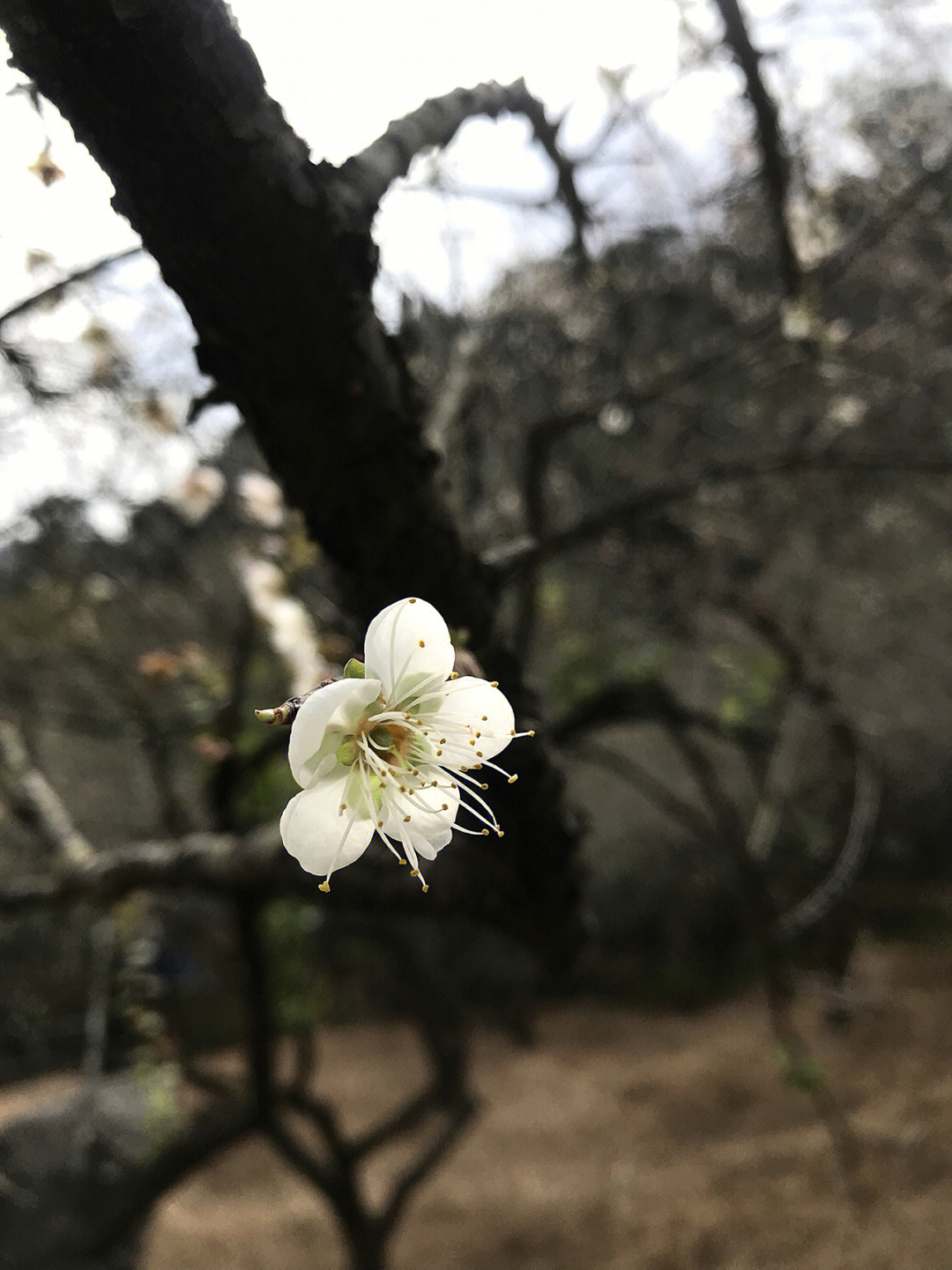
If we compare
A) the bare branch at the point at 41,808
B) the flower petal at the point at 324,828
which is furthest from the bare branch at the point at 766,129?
the bare branch at the point at 41,808

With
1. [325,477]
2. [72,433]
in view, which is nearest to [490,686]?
[325,477]

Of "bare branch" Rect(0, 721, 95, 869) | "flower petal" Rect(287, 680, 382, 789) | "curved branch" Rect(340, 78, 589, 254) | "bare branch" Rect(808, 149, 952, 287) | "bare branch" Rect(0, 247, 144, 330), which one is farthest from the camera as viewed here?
"bare branch" Rect(0, 721, 95, 869)

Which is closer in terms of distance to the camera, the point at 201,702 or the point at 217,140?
the point at 217,140

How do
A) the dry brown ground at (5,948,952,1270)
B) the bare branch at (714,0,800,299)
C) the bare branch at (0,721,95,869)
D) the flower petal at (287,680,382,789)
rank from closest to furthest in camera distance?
the flower petal at (287,680,382,789), the bare branch at (714,0,800,299), the bare branch at (0,721,95,869), the dry brown ground at (5,948,952,1270)

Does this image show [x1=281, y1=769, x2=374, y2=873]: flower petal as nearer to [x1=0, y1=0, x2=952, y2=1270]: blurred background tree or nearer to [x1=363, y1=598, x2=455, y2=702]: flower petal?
[x1=363, y1=598, x2=455, y2=702]: flower petal

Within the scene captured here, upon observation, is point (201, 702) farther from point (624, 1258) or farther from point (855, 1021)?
point (855, 1021)

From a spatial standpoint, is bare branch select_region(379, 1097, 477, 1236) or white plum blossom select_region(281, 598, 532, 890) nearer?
white plum blossom select_region(281, 598, 532, 890)

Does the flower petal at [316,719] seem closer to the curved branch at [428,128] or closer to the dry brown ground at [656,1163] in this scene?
the curved branch at [428,128]

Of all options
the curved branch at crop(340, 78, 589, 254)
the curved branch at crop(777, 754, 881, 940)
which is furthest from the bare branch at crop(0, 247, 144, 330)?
the curved branch at crop(777, 754, 881, 940)
